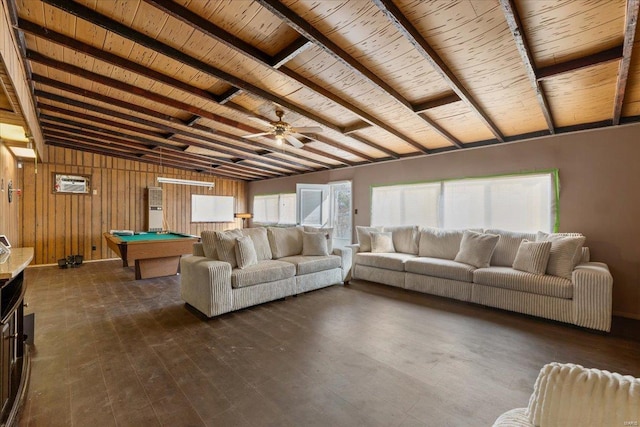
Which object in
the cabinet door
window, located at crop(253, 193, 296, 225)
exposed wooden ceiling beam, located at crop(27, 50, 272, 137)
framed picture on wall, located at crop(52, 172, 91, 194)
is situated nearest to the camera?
the cabinet door

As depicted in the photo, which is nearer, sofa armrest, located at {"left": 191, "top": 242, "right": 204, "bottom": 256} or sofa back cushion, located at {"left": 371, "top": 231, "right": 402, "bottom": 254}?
sofa armrest, located at {"left": 191, "top": 242, "right": 204, "bottom": 256}

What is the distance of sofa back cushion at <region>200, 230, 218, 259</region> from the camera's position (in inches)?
140

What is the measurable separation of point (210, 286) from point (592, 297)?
420 centimetres

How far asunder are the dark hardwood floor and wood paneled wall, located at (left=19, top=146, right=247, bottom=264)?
362 cm

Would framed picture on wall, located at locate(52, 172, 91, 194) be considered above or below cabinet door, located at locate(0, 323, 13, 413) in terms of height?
above

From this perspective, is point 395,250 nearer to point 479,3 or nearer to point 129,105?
point 479,3

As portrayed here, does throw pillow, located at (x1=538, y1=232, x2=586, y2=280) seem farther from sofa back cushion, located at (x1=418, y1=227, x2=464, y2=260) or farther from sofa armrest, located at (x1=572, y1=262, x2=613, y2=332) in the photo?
sofa back cushion, located at (x1=418, y1=227, x2=464, y2=260)

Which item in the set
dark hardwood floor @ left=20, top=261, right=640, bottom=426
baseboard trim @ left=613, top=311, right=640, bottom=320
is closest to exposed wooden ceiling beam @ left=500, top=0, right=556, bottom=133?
dark hardwood floor @ left=20, top=261, right=640, bottom=426

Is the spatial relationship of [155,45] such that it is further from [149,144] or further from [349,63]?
[149,144]

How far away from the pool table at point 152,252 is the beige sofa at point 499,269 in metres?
3.38

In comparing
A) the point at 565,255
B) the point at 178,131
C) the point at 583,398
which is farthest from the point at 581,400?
the point at 178,131

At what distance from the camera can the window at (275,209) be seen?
8.19 metres

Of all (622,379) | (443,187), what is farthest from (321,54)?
(443,187)

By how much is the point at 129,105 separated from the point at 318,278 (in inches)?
146
